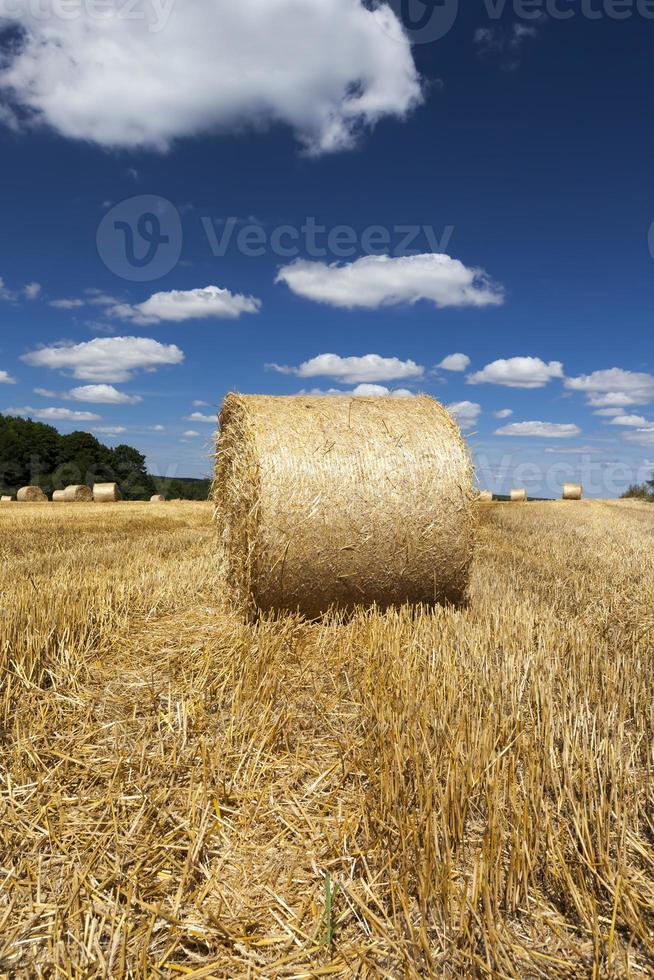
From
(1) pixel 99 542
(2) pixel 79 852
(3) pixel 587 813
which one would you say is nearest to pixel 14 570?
(1) pixel 99 542

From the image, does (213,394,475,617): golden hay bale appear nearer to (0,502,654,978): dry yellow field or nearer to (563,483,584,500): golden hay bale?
(0,502,654,978): dry yellow field

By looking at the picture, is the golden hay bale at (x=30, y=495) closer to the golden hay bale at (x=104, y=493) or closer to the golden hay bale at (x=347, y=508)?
the golden hay bale at (x=104, y=493)

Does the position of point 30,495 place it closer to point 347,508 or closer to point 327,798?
point 347,508

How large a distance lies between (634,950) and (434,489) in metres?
4.18

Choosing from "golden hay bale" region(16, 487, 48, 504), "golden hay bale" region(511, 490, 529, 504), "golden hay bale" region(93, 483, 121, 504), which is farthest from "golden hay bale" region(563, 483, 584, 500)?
"golden hay bale" region(16, 487, 48, 504)

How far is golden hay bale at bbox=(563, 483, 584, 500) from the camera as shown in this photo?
96.6 ft

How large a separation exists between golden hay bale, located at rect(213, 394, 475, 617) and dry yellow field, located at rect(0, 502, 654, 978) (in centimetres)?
57

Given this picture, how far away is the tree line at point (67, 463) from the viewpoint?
53.6 metres

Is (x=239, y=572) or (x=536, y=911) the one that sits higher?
(x=239, y=572)

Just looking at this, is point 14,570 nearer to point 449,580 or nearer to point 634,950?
point 449,580

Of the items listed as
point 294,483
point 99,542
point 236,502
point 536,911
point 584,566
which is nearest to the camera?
point 536,911

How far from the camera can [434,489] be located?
19.5 feet

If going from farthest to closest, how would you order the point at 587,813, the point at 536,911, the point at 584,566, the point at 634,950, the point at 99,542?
the point at 99,542 < the point at 584,566 < the point at 587,813 < the point at 536,911 < the point at 634,950

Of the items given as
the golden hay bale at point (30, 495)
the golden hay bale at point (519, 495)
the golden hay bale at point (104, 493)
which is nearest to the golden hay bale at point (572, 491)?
the golden hay bale at point (519, 495)
